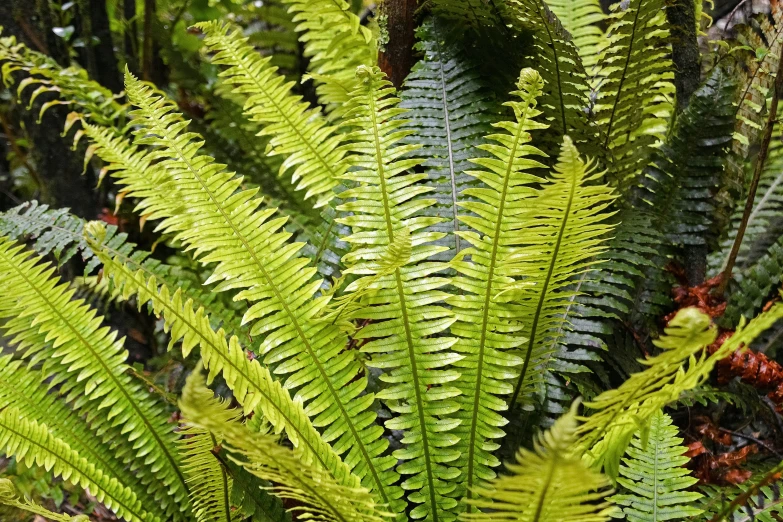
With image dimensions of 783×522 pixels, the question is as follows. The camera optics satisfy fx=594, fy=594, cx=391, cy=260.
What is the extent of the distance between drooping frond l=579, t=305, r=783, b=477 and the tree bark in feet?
3.92

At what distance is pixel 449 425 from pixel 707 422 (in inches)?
30.5

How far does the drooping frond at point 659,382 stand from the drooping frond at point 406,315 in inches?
11.4

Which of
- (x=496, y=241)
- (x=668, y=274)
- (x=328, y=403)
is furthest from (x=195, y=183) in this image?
(x=668, y=274)

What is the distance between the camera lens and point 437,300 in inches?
44.6

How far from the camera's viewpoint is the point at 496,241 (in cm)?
110

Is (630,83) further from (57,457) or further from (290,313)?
(57,457)

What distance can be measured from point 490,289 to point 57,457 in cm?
95

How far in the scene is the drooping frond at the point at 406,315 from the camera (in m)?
1.17

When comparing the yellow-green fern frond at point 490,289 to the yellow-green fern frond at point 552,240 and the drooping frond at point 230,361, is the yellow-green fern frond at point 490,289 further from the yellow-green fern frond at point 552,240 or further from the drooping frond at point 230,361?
the drooping frond at point 230,361

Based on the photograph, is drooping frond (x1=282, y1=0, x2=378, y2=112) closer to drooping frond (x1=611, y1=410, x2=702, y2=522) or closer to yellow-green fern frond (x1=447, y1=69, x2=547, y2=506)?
yellow-green fern frond (x1=447, y1=69, x2=547, y2=506)

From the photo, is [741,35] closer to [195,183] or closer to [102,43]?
[195,183]

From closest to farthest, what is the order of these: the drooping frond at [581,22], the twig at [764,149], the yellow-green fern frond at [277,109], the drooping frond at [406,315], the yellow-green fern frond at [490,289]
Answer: the yellow-green fern frond at [490,289] → the drooping frond at [406,315] → the twig at [764,149] → the yellow-green fern frond at [277,109] → the drooping frond at [581,22]

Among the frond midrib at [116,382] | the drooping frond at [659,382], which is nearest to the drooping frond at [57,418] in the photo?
the frond midrib at [116,382]

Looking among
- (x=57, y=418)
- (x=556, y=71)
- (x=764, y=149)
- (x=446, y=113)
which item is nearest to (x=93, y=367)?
(x=57, y=418)
